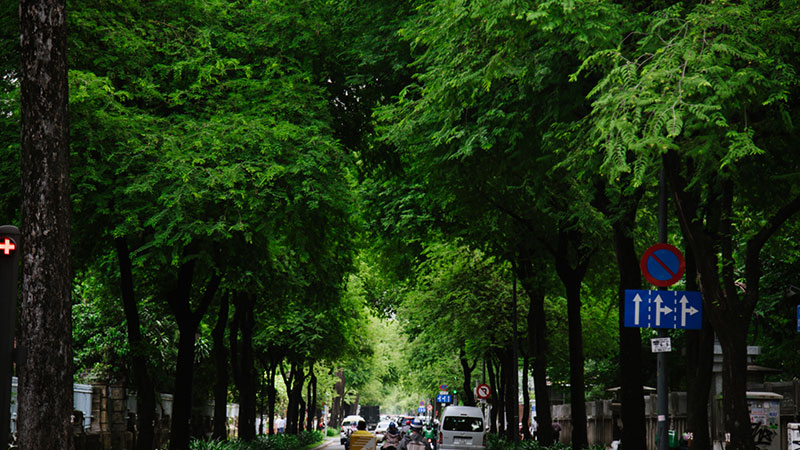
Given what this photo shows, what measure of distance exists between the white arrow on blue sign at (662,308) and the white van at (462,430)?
85.7 ft

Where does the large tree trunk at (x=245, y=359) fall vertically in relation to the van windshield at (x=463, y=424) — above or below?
above

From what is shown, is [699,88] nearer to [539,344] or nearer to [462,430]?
[539,344]

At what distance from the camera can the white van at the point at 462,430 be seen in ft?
127

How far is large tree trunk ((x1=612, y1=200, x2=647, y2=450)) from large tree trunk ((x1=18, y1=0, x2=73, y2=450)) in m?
10.8

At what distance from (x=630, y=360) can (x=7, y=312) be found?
14.0 m

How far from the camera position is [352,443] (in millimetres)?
26172

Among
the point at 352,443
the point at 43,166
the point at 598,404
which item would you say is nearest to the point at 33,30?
the point at 43,166

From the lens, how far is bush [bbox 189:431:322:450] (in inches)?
1016

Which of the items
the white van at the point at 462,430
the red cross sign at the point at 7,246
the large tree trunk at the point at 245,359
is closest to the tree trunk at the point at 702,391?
the red cross sign at the point at 7,246

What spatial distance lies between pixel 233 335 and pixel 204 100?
564 inches

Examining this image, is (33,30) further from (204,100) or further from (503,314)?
(503,314)

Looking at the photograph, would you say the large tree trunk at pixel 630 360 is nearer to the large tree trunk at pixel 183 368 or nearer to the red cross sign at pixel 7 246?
the large tree trunk at pixel 183 368

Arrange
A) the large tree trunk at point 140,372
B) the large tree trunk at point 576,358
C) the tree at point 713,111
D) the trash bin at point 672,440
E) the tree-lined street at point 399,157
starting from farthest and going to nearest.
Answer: the trash bin at point 672,440
the large tree trunk at point 576,358
the large tree trunk at point 140,372
the tree at point 713,111
the tree-lined street at point 399,157

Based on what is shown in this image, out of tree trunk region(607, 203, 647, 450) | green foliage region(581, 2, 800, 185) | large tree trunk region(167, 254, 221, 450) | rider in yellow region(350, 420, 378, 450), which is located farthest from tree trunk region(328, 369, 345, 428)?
green foliage region(581, 2, 800, 185)
